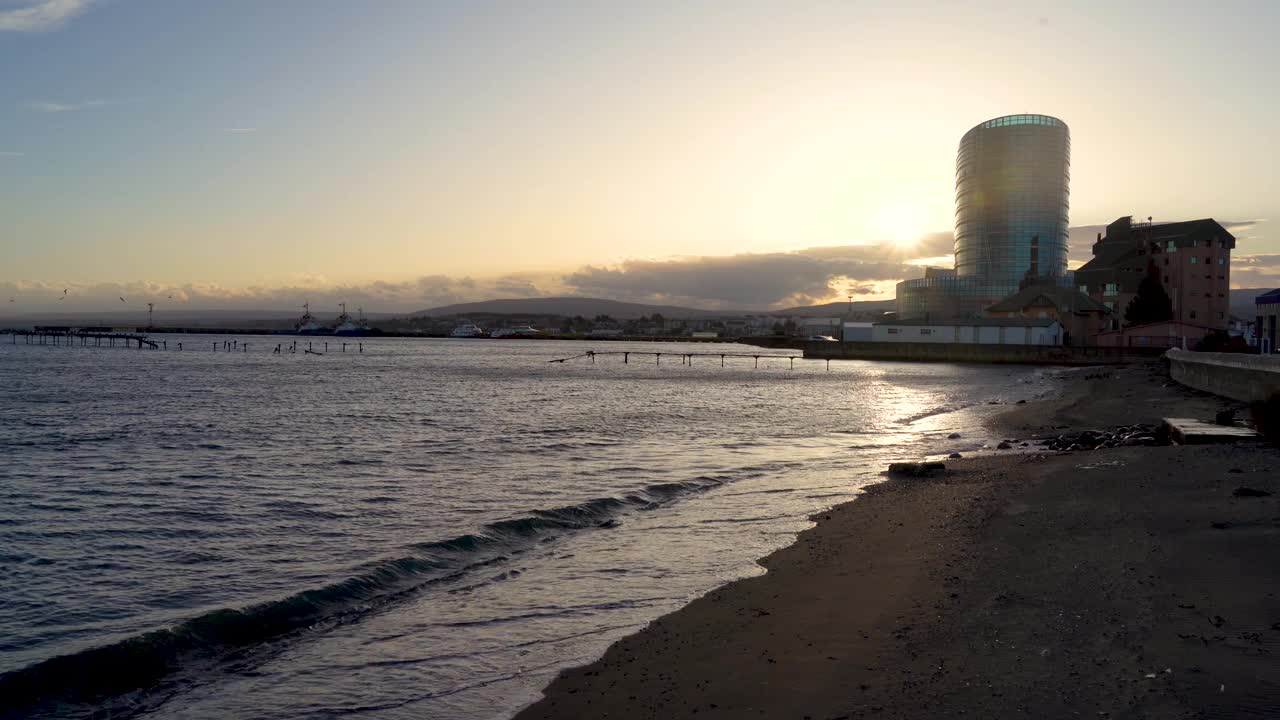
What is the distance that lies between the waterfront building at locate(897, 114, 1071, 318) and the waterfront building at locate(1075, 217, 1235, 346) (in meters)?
48.7

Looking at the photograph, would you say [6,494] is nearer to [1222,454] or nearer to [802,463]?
[802,463]

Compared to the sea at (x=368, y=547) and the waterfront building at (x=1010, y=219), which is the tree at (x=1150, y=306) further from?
the sea at (x=368, y=547)

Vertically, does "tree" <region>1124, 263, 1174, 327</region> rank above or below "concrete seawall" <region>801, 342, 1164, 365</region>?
above

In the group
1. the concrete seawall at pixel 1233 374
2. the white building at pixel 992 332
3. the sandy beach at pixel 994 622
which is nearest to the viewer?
the sandy beach at pixel 994 622

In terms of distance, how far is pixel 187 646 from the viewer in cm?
882

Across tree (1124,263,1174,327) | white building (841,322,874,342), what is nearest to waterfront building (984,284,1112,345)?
tree (1124,263,1174,327)

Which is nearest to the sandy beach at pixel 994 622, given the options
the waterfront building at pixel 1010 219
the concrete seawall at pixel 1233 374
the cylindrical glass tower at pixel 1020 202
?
the concrete seawall at pixel 1233 374

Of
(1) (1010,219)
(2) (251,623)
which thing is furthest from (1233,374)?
(1) (1010,219)

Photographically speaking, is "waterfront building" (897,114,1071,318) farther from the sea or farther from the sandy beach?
the sandy beach

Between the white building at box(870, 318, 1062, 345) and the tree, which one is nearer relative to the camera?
the tree

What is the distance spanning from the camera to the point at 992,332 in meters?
113

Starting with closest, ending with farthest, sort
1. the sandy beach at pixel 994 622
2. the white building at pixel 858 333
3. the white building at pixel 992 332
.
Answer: the sandy beach at pixel 994 622
the white building at pixel 992 332
the white building at pixel 858 333

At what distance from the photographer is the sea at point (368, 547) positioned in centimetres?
796

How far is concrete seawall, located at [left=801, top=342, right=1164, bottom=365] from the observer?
97188 millimetres
